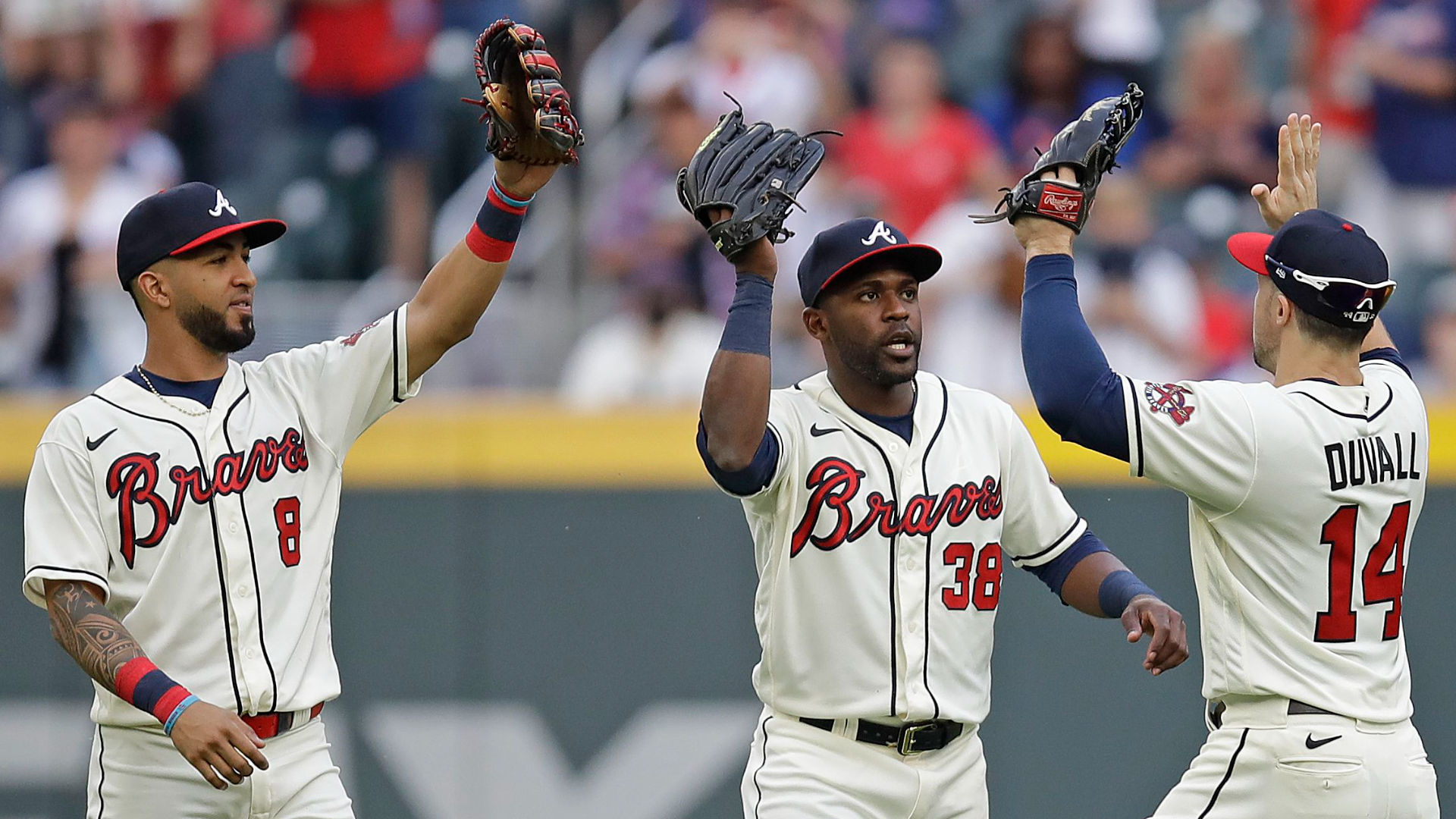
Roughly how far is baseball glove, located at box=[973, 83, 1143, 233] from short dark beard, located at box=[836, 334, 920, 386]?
0.45 m

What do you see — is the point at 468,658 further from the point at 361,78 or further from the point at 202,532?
the point at 361,78

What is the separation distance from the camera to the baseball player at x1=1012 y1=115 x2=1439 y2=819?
375 centimetres

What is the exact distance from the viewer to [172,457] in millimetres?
4027

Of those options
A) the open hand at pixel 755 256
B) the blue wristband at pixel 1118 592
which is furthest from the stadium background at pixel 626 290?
Answer: the open hand at pixel 755 256

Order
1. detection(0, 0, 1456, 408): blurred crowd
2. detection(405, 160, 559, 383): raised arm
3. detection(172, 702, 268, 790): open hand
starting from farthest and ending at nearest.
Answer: detection(0, 0, 1456, 408): blurred crowd < detection(405, 160, 559, 383): raised arm < detection(172, 702, 268, 790): open hand

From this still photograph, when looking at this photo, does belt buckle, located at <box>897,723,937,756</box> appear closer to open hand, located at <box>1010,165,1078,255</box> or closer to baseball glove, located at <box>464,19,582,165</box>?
open hand, located at <box>1010,165,1078,255</box>

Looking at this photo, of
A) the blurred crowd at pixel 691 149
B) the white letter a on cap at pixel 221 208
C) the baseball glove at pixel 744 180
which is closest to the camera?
the baseball glove at pixel 744 180

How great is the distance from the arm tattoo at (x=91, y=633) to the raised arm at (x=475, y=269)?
0.95 meters

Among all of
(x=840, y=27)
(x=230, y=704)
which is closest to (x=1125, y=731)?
(x=230, y=704)

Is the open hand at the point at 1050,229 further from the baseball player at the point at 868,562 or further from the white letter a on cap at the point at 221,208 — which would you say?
the white letter a on cap at the point at 221,208

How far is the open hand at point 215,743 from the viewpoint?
3.62 metres

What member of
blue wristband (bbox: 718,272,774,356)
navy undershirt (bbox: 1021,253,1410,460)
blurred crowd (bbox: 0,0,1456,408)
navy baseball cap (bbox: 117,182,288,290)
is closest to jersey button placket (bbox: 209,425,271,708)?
navy baseball cap (bbox: 117,182,288,290)

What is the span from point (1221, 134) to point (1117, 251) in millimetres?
993

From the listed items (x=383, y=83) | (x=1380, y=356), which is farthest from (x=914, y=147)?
(x=1380, y=356)
